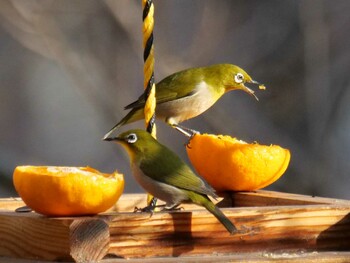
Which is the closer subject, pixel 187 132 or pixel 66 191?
pixel 66 191

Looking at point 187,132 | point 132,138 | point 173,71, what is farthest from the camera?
point 173,71

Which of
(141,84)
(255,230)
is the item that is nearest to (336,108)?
(141,84)

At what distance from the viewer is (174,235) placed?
3.37 m

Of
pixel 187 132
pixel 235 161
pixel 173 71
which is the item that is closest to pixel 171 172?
pixel 235 161

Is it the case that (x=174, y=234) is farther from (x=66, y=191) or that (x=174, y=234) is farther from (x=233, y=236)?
(x=66, y=191)

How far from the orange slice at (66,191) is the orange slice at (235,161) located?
2.81 ft

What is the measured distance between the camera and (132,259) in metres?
3.27

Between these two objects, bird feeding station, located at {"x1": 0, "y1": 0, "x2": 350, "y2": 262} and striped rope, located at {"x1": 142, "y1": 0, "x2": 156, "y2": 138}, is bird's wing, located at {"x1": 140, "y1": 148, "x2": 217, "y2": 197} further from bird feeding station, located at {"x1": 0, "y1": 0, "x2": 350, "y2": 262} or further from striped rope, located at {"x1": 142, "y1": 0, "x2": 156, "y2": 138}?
striped rope, located at {"x1": 142, "y1": 0, "x2": 156, "y2": 138}

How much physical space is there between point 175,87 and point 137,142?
140cm

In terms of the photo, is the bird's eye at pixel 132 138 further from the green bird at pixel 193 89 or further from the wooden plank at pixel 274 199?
the green bird at pixel 193 89

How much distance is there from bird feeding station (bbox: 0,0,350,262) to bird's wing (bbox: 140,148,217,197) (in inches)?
3.7

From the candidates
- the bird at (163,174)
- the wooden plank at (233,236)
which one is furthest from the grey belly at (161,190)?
the wooden plank at (233,236)

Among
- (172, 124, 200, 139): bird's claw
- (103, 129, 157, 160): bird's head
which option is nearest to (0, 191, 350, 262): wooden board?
(103, 129, 157, 160): bird's head

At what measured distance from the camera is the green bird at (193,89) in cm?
487
